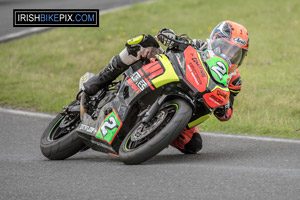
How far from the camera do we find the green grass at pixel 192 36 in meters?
9.26

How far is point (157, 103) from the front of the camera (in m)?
5.91

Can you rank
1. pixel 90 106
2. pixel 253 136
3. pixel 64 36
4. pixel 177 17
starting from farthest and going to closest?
pixel 177 17 < pixel 64 36 < pixel 253 136 < pixel 90 106

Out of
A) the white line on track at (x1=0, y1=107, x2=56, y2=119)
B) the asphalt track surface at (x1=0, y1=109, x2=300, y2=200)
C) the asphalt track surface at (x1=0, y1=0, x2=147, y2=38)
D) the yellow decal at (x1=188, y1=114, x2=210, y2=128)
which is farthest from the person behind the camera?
the asphalt track surface at (x1=0, y1=0, x2=147, y2=38)

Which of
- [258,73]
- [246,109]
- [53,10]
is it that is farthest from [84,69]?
[53,10]

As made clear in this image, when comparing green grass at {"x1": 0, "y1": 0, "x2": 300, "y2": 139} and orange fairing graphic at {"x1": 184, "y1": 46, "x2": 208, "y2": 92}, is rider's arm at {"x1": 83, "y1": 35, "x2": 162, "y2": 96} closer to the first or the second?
orange fairing graphic at {"x1": 184, "y1": 46, "x2": 208, "y2": 92}

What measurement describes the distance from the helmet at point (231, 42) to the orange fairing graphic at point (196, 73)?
33 cm

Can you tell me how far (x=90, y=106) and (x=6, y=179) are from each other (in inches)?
52.7

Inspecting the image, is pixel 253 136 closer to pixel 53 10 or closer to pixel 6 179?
pixel 6 179

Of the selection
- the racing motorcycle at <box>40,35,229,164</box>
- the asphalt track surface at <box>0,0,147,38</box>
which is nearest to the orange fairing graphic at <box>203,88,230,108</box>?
the racing motorcycle at <box>40,35,229,164</box>

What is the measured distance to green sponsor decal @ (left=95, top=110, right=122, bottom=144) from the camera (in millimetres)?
6204

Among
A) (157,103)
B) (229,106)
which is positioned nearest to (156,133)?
(157,103)

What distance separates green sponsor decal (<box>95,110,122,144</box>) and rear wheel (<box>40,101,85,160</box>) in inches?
16.4

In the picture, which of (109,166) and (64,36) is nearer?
(109,166)

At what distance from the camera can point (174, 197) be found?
5039 mm
